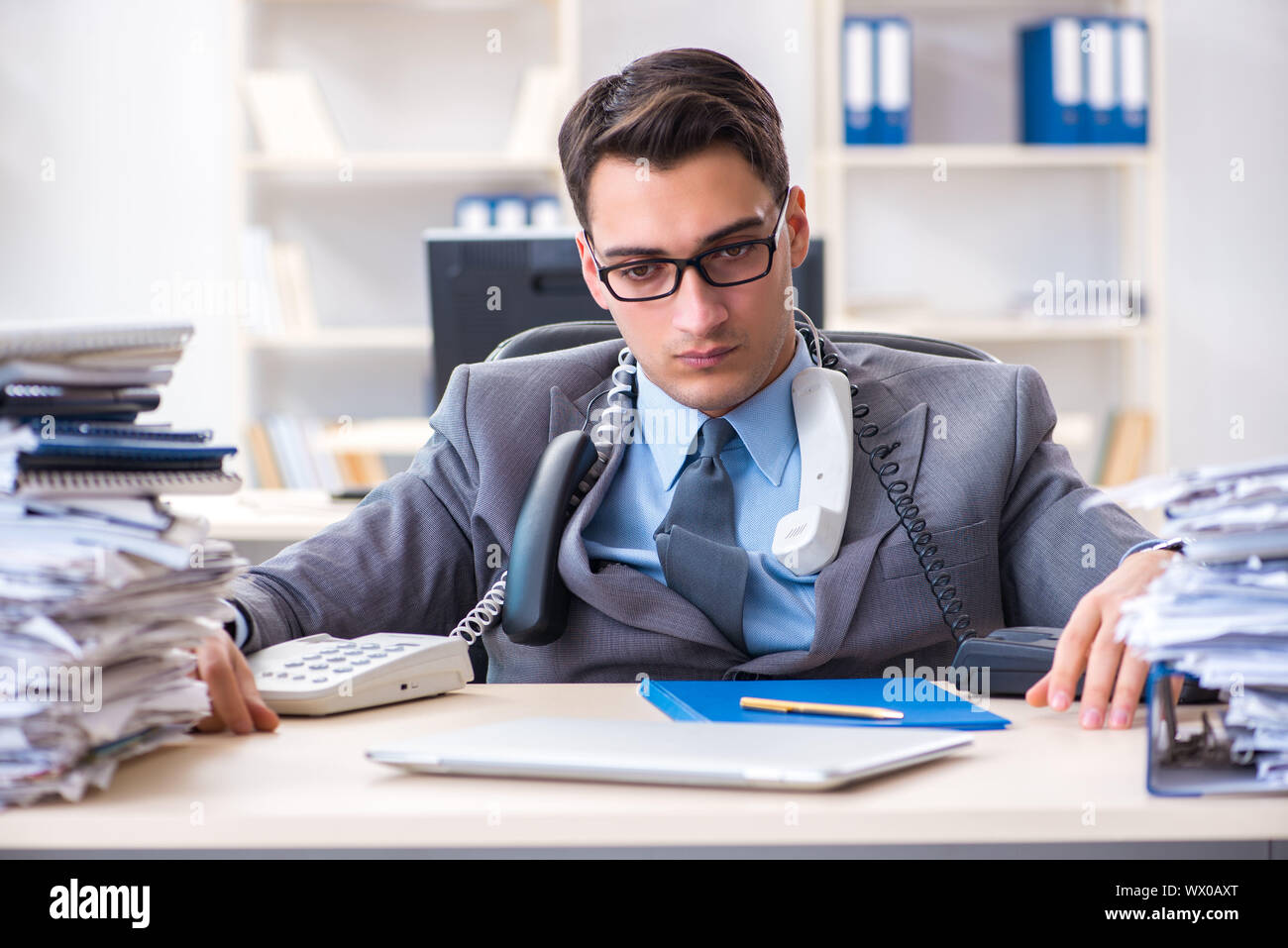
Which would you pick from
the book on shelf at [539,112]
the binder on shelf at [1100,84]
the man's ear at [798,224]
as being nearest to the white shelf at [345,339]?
the book on shelf at [539,112]

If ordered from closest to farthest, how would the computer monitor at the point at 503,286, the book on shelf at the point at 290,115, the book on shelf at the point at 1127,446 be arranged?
the computer monitor at the point at 503,286, the book on shelf at the point at 290,115, the book on shelf at the point at 1127,446

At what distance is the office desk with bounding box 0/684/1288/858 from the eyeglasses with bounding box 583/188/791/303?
68 cm

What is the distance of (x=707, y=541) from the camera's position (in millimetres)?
1316

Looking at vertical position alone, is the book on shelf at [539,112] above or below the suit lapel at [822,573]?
above

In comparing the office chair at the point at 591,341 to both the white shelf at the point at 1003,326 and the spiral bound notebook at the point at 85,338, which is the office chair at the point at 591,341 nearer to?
the spiral bound notebook at the point at 85,338

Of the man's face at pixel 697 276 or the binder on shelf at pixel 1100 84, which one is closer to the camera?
the man's face at pixel 697 276

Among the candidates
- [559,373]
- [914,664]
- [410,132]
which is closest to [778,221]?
[559,373]

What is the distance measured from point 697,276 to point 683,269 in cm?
2

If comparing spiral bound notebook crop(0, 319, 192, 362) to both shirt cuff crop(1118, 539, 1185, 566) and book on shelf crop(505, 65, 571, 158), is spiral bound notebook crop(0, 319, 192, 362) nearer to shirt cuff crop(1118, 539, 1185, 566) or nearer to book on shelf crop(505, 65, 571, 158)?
shirt cuff crop(1118, 539, 1185, 566)

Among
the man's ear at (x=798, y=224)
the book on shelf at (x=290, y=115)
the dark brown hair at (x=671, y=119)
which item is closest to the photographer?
the dark brown hair at (x=671, y=119)

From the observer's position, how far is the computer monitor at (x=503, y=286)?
199cm

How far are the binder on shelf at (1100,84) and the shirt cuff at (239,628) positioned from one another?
3012 mm

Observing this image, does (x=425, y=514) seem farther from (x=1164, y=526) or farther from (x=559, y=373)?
(x=1164, y=526)
